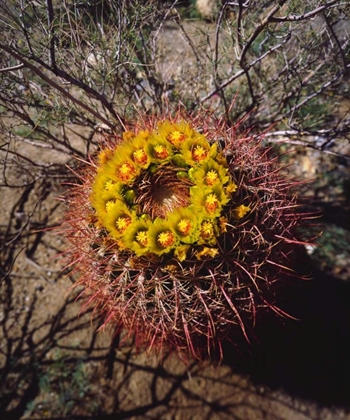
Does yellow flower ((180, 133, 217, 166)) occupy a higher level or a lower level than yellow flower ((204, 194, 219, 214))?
higher

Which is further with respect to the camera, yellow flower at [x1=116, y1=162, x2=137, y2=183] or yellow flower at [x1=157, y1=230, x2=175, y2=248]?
yellow flower at [x1=116, y1=162, x2=137, y2=183]

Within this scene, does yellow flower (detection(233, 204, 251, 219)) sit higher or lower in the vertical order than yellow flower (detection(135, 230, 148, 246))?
lower

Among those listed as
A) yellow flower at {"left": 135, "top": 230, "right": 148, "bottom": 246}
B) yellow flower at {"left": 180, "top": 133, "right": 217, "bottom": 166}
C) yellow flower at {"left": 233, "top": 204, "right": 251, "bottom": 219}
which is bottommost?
yellow flower at {"left": 233, "top": 204, "right": 251, "bottom": 219}

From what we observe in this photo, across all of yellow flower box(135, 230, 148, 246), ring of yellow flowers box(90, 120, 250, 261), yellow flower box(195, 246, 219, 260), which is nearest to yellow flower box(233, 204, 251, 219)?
ring of yellow flowers box(90, 120, 250, 261)

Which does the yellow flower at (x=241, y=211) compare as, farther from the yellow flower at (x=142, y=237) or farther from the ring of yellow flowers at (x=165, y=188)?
the yellow flower at (x=142, y=237)

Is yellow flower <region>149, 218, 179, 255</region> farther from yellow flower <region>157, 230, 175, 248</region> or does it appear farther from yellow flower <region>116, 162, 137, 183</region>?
yellow flower <region>116, 162, 137, 183</region>

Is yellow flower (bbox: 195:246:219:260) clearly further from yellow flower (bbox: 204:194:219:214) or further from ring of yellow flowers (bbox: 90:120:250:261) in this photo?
yellow flower (bbox: 204:194:219:214)

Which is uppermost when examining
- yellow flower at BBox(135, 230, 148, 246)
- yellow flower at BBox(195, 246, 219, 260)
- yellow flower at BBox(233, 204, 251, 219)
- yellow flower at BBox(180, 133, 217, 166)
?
yellow flower at BBox(180, 133, 217, 166)

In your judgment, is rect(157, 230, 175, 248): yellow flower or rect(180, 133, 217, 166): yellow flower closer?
rect(157, 230, 175, 248): yellow flower

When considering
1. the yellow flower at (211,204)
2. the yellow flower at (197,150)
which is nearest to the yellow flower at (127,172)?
the yellow flower at (197,150)
